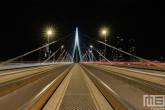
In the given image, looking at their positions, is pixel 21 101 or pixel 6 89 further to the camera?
pixel 6 89

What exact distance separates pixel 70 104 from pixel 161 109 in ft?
11.7

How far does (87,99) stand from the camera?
9.56m

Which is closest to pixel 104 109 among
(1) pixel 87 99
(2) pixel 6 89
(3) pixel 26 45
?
(1) pixel 87 99

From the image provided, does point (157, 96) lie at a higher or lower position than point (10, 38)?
lower

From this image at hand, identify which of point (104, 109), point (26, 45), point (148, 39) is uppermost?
point (148, 39)

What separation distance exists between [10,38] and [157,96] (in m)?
75.8

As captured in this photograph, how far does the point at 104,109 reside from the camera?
25.6ft

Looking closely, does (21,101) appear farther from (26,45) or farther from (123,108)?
(26,45)

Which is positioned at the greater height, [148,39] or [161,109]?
[148,39]

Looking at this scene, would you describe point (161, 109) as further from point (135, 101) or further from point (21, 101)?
point (21, 101)

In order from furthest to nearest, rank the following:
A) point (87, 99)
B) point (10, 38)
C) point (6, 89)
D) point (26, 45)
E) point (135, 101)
Result: point (26, 45) < point (10, 38) < point (6, 89) < point (87, 99) < point (135, 101)

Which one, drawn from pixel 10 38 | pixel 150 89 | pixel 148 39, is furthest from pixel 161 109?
pixel 148 39

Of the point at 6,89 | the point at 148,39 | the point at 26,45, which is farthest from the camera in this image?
the point at 148,39

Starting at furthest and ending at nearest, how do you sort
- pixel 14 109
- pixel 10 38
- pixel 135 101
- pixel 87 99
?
pixel 10 38, pixel 87 99, pixel 135 101, pixel 14 109
